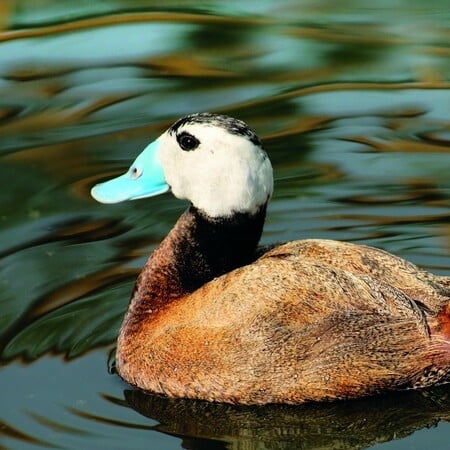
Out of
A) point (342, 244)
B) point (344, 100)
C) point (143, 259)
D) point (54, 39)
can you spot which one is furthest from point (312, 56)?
point (342, 244)

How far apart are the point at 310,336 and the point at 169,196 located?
10.8ft

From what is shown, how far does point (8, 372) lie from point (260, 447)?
1504 mm

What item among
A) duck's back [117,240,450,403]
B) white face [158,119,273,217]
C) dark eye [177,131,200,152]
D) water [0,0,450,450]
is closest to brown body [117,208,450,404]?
duck's back [117,240,450,403]

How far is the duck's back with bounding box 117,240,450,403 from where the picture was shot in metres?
7.21

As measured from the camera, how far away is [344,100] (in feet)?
39.0

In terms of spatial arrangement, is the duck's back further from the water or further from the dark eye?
the dark eye

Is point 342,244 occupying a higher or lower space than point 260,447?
higher

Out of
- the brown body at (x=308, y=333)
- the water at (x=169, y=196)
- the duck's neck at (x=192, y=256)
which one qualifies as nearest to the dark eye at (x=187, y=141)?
the duck's neck at (x=192, y=256)

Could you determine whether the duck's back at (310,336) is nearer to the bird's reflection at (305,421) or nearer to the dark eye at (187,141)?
the bird's reflection at (305,421)

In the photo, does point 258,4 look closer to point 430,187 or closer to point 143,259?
point 430,187

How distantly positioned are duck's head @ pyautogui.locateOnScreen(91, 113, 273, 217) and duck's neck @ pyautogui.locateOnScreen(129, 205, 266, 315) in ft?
0.34

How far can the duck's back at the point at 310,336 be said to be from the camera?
23.6 feet

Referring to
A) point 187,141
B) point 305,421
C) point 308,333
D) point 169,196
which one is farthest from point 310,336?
point 169,196

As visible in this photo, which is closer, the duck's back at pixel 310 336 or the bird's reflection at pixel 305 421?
the bird's reflection at pixel 305 421
